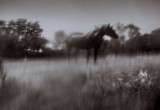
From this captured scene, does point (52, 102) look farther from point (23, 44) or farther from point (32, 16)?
point (32, 16)

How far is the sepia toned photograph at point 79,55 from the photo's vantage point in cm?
160

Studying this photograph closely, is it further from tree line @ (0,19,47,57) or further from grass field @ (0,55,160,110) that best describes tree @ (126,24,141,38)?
tree line @ (0,19,47,57)

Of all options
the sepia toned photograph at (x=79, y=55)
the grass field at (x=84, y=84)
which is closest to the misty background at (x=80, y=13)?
the sepia toned photograph at (x=79, y=55)

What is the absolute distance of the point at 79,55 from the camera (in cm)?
167

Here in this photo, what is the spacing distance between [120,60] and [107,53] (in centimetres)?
10

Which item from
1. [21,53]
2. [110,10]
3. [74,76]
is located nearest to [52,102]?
[74,76]

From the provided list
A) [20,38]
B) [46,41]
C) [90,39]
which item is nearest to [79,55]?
[90,39]

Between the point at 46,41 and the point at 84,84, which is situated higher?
the point at 46,41

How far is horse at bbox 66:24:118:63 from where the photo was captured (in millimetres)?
1667

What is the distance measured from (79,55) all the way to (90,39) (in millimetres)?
128

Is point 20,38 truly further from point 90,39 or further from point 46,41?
point 90,39

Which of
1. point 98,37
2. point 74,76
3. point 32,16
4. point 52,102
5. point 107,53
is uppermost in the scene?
point 32,16

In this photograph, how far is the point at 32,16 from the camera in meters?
1.69

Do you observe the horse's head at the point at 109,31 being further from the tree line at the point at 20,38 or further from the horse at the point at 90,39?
the tree line at the point at 20,38
